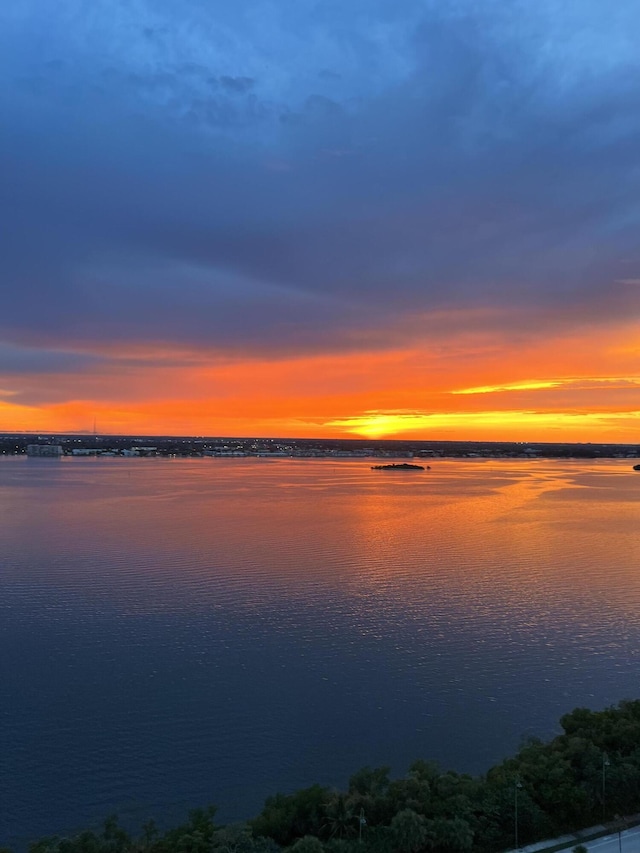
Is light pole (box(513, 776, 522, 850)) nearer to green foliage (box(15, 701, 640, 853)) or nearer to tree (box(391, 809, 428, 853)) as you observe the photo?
green foliage (box(15, 701, 640, 853))

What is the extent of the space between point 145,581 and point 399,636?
8608mm

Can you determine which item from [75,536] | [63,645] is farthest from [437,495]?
[63,645]

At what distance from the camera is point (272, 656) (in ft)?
45.2

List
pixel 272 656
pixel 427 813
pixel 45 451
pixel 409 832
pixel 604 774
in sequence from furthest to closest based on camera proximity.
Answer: pixel 45 451 < pixel 272 656 < pixel 604 774 < pixel 427 813 < pixel 409 832

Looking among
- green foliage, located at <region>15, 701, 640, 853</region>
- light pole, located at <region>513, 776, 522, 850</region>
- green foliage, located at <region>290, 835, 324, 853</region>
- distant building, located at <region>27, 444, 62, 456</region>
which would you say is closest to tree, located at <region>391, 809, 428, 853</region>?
green foliage, located at <region>15, 701, 640, 853</region>

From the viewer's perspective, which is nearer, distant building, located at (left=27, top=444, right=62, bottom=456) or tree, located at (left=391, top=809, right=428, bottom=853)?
tree, located at (left=391, top=809, right=428, bottom=853)

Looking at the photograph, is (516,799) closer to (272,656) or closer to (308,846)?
(308,846)

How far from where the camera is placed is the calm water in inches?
378

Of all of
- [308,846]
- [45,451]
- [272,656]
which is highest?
[45,451]

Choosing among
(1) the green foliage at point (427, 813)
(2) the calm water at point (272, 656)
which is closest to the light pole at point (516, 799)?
(1) the green foliage at point (427, 813)

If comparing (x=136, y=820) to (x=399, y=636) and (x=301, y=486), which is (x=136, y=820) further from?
(x=301, y=486)

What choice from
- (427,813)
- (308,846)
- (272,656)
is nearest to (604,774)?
(427,813)

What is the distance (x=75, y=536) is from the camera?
91.9ft

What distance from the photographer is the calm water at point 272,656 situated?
31.5ft
